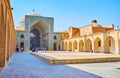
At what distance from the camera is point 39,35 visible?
147 feet

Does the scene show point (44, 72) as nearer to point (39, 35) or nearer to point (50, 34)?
point (50, 34)

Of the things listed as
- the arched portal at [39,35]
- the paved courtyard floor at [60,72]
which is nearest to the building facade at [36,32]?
the arched portal at [39,35]

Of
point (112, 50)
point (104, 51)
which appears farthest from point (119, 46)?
point (112, 50)

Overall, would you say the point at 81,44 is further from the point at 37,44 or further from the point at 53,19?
the point at 37,44

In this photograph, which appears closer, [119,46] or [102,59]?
[102,59]

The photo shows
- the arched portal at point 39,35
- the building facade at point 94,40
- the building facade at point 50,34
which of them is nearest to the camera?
the building facade at point 94,40

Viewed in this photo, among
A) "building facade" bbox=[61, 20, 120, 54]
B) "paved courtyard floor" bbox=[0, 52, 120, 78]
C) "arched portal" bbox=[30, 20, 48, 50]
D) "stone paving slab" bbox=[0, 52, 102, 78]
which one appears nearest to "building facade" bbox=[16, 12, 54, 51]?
"arched portal" bbox=[30, 20, 48, 50]

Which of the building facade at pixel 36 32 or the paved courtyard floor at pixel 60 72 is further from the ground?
the building facade at pixel 36 32

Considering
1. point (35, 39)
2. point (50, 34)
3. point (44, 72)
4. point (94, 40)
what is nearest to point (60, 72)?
point (44, 72)

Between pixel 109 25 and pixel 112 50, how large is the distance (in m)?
10.3

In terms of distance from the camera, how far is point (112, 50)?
25.8 metres

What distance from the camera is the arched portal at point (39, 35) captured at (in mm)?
40000

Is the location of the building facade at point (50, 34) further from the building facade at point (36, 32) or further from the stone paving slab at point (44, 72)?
the stone paving slab at point (44, 72)

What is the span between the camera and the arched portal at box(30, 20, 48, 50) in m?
40.0
